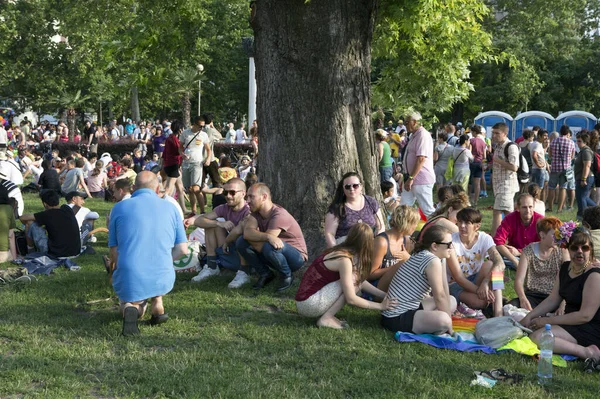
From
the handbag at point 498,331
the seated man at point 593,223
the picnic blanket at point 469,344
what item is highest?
the seated man at point 593,223

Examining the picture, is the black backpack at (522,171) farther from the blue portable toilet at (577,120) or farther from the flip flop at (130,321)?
the blue portable toilet at (577,120)

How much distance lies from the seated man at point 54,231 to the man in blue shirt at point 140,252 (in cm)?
356

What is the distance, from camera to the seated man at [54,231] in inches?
409

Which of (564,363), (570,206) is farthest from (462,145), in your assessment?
(564,363)

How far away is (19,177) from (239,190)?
7.55 meters

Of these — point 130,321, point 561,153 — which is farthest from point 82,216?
point 561,153

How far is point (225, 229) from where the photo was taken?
30.7ft

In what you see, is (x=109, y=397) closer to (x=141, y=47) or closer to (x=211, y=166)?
(x=141, y=47)

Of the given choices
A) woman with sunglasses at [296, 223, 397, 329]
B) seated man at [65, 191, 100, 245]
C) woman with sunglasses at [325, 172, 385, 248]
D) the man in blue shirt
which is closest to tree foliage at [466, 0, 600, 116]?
seated man at [65, 191, 100, 245]

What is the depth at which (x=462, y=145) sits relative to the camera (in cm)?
1670

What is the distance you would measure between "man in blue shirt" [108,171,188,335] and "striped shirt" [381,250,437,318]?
203cm

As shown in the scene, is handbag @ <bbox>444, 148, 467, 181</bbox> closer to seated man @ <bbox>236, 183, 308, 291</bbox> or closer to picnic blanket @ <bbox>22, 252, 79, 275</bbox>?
seated man @ <bbox>236, 183, 308, 291</bbox>

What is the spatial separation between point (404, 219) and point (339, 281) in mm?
1037

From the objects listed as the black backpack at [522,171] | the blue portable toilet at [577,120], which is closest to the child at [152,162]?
the black backpack at [522,171]
